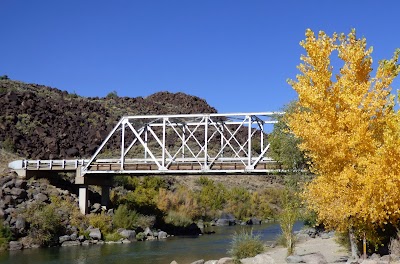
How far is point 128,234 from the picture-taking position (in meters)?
47.3

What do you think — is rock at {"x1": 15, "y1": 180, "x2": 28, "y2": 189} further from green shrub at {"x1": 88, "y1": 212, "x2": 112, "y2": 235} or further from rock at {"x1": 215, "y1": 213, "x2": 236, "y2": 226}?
rock at {"x1": 215, "y1": 213, "x2": 236, "y2": 226}

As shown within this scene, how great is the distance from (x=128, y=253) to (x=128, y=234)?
976cm

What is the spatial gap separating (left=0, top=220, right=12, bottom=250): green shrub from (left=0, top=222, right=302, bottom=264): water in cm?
154

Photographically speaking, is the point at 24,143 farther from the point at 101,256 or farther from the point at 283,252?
the point at 283,252

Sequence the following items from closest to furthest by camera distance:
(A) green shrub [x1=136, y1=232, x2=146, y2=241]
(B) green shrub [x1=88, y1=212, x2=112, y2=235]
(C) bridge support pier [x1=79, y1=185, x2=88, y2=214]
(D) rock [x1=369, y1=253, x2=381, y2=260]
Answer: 1. (D) rock [x1=369, y1=253, x2=381, y2=260]
2. (B) green shrub [x1=88, y1=212, x2=112, y2=235]
3. (A) green shrub [x1=136, y1=232, x2=146, y2=241]
4. (C) bridge support pier [x1=79, y1=185, x2=88, y2=214]

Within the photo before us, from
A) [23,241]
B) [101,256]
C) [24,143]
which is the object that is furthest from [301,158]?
[24,143]

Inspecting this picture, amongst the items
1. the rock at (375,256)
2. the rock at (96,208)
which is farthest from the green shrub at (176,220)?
the rock at (375,256)

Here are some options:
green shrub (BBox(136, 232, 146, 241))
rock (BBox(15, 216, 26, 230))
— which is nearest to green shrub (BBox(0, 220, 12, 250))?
rock (BBox(15, 216, 26, 230))

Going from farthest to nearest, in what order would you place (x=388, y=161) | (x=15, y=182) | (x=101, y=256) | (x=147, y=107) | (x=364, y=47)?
1. (x=147, y=107)
2. (x=15, y=182)
3. (x=101, y=256)
4. (x=364, y=47)
5. (x=388, y=161)

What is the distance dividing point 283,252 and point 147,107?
102 m

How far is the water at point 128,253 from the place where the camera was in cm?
3334

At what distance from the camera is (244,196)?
270 feet

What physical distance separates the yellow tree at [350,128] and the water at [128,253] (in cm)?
1596

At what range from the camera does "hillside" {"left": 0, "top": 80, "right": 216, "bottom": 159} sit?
78062mm
